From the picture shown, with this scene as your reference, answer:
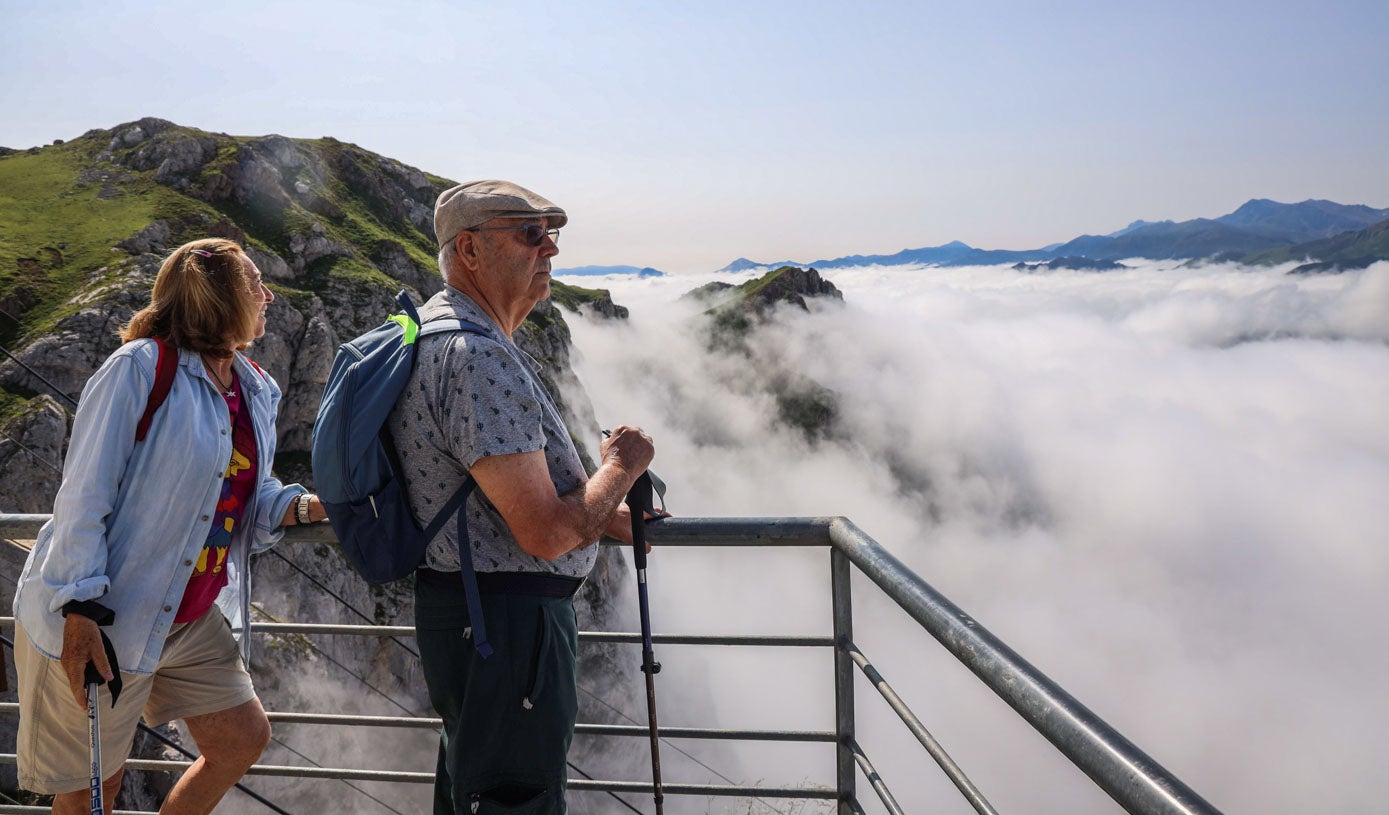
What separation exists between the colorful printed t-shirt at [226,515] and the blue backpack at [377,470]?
86 cm

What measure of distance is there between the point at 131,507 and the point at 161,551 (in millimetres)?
187

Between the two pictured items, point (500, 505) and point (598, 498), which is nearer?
point (500, 505)

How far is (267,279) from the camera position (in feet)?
168

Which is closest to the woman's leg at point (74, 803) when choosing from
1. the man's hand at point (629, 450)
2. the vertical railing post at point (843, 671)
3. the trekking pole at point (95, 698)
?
the trekking pole at point (95, 698)

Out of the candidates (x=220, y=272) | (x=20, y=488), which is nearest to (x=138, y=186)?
(x=20, y=488)

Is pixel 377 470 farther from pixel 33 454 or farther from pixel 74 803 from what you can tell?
pixel 33 454

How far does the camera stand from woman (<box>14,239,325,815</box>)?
8.93 ft

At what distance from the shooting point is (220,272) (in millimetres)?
3045

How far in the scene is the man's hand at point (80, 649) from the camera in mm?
2682

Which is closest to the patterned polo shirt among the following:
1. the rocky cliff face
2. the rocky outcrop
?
the rocky cliff face

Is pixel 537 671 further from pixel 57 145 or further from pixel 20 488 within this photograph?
pixel 57 145

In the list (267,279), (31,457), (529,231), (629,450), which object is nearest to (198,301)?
(529,231)

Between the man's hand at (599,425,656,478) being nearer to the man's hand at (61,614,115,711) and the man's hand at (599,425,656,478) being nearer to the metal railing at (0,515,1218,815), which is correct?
the metal railing at (0,515,1218,815)

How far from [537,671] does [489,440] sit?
728 mm
